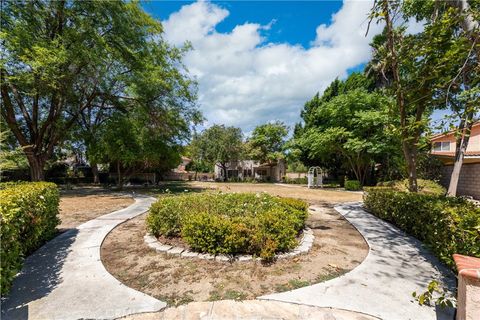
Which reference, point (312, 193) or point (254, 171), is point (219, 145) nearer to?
point (254, 171)

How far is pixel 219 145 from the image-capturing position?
3144 cm

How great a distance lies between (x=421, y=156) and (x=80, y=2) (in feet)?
68.3

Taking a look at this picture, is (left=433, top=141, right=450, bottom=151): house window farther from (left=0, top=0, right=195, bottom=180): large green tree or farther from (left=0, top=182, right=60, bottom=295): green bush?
(left=0, top=182, right=60, bottom=295): green bush

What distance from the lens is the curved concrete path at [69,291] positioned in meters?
2.64

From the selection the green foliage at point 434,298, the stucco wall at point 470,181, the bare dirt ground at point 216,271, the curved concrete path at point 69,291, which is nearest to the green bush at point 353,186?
the stucco wall at point 470,181

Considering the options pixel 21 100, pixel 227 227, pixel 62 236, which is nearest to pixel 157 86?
pixel 21 100

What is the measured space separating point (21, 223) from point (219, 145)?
2817 cm

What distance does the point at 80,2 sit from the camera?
1200 cm

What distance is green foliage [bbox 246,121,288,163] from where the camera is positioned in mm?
32031

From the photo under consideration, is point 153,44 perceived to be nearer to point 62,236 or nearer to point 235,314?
point 62,236

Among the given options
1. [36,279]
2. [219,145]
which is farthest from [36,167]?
[219,145]

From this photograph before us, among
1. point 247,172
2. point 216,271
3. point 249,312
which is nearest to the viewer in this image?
point 249,312

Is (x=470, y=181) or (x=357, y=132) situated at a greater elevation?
(x=357, y=132)

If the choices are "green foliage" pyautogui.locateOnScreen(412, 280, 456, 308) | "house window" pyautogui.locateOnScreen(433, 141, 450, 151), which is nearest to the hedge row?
"green foliage" pyautogui.locateOnScreen(412, 280, 456, 308)
